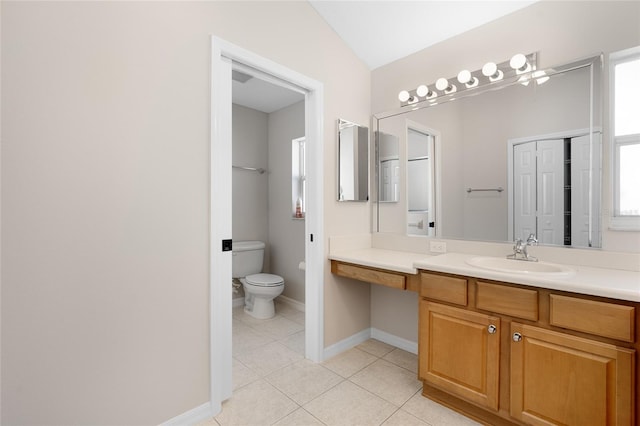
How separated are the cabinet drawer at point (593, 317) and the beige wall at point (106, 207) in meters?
1.71

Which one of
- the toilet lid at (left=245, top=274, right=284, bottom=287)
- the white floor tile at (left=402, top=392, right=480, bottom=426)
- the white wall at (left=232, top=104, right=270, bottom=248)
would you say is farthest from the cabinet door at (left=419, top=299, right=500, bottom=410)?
the white wall at (left=232, top=104, right=270, bottom=248)

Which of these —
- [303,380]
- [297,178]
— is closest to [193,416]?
[303,380]

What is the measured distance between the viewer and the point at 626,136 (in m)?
1.57

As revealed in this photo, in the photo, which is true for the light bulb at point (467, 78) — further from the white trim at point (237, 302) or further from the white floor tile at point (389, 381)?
the white trim at point (237, 302)

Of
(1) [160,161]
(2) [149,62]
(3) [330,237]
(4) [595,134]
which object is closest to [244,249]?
(3) [330,237]

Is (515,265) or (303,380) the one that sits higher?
(515,265)

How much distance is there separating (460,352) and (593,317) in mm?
630

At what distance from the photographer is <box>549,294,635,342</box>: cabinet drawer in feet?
3.85

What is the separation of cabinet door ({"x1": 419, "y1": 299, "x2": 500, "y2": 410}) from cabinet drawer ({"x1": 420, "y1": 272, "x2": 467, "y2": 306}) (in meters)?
0.05

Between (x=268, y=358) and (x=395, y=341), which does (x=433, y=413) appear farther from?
(x=268, y=358)

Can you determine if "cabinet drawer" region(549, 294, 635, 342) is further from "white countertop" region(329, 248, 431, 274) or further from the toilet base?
the toilet base

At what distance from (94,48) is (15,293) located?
1.04m

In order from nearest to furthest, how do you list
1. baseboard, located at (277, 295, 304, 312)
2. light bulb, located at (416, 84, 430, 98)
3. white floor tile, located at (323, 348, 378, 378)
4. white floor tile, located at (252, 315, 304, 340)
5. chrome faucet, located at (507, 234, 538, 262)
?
chrome faucet, located at (507, 234, 538, 262)
white floor tile, located at (323, 348, 378, 378)
light bulb, located at (416, 84, 430, 98)
white floor tile, located at (252, 315, 304, 340)
baseboard, located at (277, 295, 304, 312)

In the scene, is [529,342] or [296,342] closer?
[529,342]
